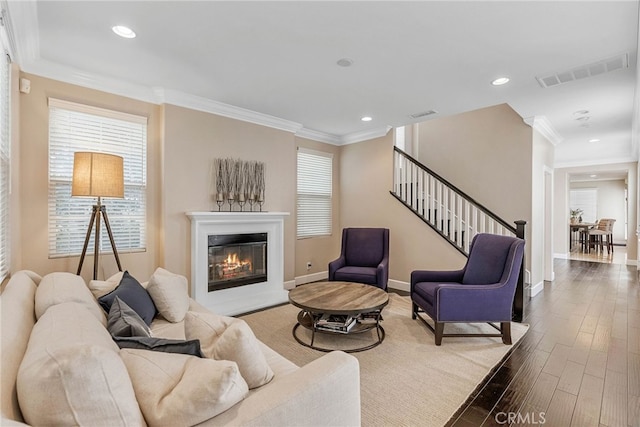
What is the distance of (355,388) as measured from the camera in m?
1.30

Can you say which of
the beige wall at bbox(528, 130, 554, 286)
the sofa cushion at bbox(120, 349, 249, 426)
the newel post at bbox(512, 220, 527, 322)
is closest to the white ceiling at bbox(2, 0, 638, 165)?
the beige wall at bbox(528, 130, 554, 286)

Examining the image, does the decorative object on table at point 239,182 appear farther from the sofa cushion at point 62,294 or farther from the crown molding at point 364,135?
the sofa cushion at point 62,294

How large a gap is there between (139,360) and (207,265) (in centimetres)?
292

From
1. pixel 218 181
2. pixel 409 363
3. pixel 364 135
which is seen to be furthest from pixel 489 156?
pixel 218 181

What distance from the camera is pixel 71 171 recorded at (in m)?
3.15

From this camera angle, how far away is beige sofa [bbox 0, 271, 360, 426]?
84 centimetres

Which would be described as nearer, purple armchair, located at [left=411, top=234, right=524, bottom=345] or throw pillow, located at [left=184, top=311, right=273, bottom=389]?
throw pillow, located at [left=184, top=311, right=273, bottom=389]

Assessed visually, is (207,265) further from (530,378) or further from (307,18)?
(530,378)

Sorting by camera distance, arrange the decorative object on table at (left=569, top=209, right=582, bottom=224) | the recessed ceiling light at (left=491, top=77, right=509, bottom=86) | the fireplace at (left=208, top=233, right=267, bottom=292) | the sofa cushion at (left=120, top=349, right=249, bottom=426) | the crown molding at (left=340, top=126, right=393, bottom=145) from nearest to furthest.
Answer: the sofa cushion at (left=120, top=349, right=249, bottom=426) → the recessed ceiling light at (left=491, top=77, right=509, bottom=86) → the fireplace at (left=208, top=233, right=267, bottom=292) → the crown molding at (left=340, top=126, right=393, bottom=145) → the decorative object on table at (left=569, top=209, right=582, bottom=224)

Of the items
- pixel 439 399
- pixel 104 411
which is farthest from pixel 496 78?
pixel 104 411

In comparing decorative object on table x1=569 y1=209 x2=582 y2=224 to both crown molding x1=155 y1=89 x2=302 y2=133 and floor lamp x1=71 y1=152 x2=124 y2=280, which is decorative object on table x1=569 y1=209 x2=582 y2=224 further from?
floor lamp x1=71 y1=152 x2=124 y2=280

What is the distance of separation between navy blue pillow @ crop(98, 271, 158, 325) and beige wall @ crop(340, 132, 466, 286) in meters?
3.72

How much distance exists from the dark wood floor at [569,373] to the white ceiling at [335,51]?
259 cm

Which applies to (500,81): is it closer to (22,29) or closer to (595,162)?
(22,29)
